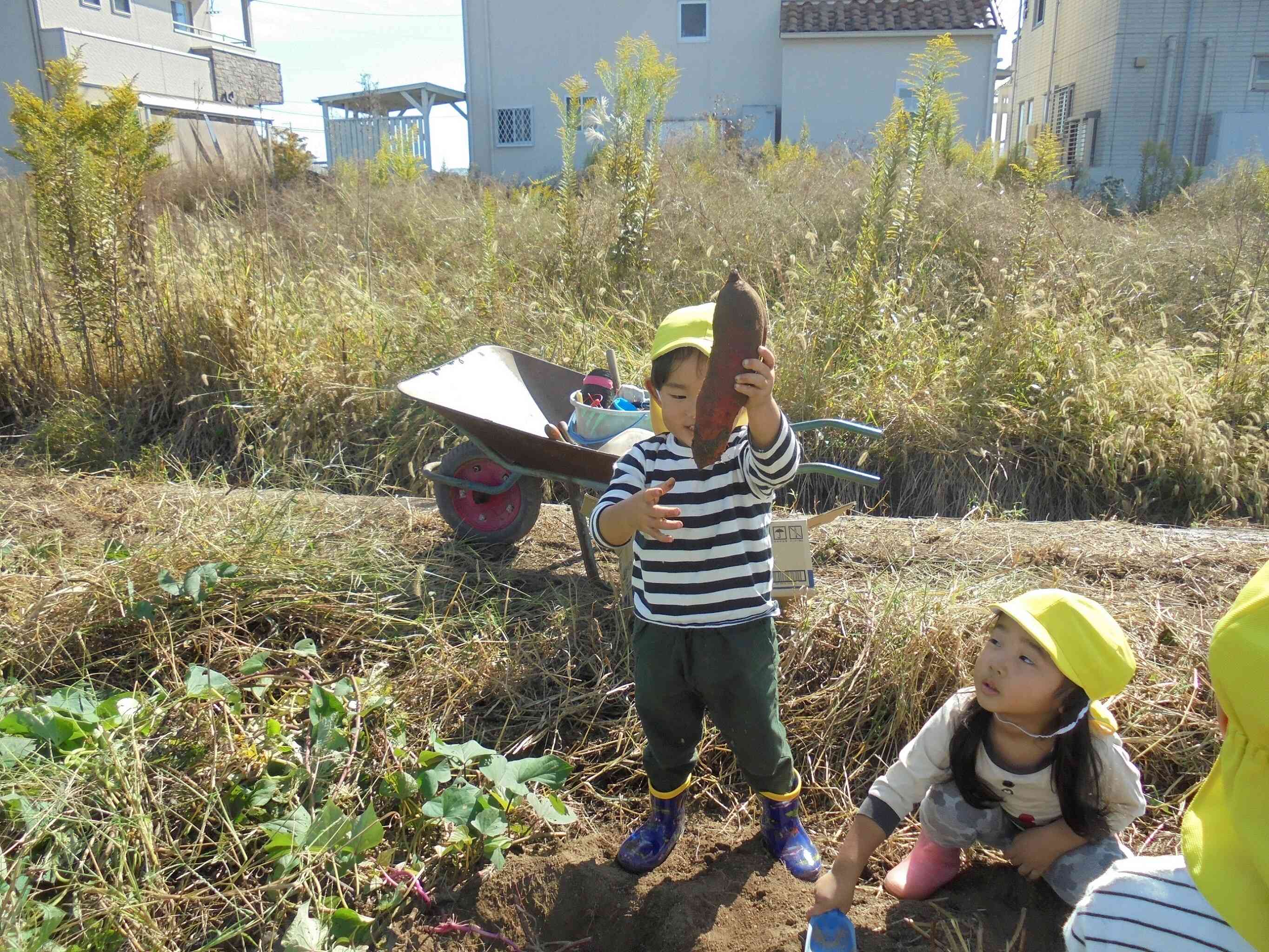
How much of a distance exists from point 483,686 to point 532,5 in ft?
83.1

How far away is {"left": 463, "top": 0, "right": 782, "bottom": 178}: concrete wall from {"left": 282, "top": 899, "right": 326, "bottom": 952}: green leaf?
915 inches

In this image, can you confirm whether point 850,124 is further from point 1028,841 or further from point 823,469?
point 1028,841

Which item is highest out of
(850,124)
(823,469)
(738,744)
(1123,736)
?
(850,124)

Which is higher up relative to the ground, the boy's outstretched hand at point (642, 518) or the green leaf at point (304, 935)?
the boy's outstretched hand at point (642, 518)

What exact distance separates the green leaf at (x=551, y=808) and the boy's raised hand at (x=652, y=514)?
2.40 feet

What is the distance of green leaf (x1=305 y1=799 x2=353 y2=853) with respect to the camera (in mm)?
2080

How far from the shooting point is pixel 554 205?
9.88 metres

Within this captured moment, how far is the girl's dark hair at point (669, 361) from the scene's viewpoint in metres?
2.10

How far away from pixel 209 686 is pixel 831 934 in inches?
67.4

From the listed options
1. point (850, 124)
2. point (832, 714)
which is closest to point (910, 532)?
point (832, 714)

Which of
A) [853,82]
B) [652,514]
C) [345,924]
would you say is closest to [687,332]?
[652,514]

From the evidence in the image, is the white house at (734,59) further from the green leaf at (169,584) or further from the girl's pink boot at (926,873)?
the girl's pink boot at (926,873)

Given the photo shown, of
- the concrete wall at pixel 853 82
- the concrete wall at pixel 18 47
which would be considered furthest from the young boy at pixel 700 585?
the concrete wall at pixel 18 47

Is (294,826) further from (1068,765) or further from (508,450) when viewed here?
(508,450)
